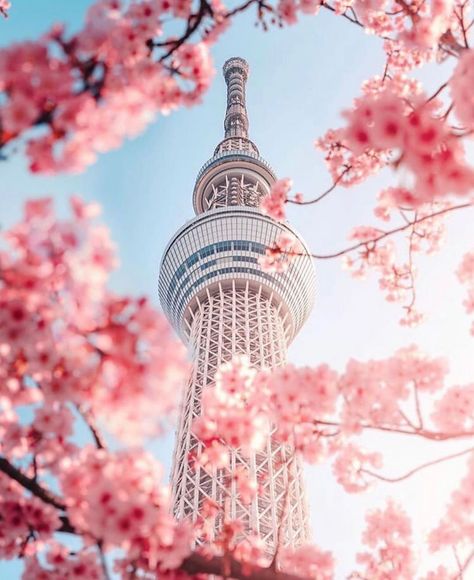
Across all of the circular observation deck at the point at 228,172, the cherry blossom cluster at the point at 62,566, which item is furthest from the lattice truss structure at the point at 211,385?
the cherry blossom cluster at the point at 62,566

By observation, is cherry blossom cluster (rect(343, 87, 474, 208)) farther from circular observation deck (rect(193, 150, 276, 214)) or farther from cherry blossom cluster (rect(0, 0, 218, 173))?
circular observation deck (rect(193, 150, 276, 214))

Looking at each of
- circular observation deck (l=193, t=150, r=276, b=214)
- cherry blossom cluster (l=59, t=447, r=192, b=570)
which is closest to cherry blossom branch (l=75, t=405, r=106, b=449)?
cherry blossom cluster (l=59, t=447, r=192, b=570)

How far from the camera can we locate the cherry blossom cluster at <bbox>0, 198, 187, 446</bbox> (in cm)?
209

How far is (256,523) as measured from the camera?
29609 millimetres

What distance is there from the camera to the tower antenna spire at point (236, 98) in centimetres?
6056

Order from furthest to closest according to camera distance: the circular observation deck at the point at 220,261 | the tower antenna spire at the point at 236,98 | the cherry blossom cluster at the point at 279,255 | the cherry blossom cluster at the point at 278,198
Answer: the tower antenna spire at the point at 236,98, the circular observation deck at the point at 220,261, the cherry blossom cluster at the point at 278,198, the cherry blossom cluster at the point at 279,255

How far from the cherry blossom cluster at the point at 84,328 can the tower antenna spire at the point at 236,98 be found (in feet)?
193

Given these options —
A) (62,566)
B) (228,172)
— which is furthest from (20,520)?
(228,172)

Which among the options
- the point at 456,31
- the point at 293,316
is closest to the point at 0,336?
the point at 456,31

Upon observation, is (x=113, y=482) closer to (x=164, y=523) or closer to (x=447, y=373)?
(x=164, y=523)

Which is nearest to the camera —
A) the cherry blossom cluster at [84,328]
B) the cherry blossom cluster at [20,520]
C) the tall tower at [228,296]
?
the cherry blossom cluster at [84,328]

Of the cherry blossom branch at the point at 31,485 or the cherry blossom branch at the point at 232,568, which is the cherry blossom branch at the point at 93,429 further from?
the cherry blossom branch at the point at 232,568

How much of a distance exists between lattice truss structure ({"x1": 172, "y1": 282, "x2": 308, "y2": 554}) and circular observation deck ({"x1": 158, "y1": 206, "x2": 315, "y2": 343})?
749 millimetres

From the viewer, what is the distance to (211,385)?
3750cm
